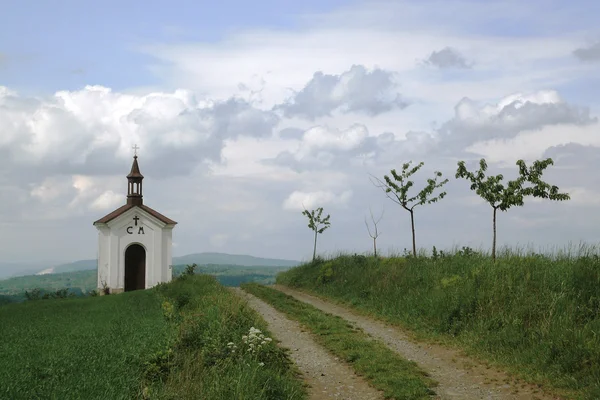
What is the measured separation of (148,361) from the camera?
10.5 meters

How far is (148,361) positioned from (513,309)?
8566mm

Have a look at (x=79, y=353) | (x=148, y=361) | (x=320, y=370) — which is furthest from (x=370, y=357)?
(x=79, y=353)

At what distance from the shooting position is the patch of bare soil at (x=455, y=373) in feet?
34.4

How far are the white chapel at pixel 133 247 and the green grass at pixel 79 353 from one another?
20.6 metres

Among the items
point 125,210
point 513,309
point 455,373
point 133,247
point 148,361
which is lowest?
point 455,373

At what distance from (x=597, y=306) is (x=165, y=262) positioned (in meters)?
33.3

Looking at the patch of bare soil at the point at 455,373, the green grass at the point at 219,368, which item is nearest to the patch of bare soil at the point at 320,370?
the green grass at the point at 219,368

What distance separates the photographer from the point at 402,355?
13305mm

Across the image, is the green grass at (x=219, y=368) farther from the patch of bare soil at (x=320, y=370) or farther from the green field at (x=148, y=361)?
the patch of bare soil at (x=320, y=370)

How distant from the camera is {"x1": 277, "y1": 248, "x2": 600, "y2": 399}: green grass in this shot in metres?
11.0

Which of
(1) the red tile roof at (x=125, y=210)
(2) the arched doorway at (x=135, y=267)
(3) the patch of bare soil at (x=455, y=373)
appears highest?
(1) the red tile roof at (x=125, y=210)

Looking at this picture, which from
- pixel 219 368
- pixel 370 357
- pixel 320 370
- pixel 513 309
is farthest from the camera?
pixel 513 309

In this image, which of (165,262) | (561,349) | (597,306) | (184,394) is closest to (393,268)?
(597,306)

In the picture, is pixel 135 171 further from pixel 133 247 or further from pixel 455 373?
pixel 455 373
